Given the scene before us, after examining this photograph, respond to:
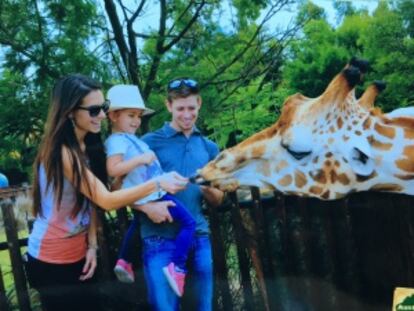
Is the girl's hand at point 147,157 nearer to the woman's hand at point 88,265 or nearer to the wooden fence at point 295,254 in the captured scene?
the woman's hand at point 88,265

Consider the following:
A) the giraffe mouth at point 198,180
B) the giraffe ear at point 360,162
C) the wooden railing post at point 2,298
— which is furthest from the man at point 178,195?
the wooden railing post at point 2,298

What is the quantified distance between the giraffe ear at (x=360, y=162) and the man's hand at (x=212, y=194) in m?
0.59

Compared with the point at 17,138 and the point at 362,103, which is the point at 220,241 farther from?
the point at 17,138

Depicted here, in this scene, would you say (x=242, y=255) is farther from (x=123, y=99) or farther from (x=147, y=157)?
(x=123, y=99)

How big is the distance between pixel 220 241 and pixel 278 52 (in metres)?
1.47

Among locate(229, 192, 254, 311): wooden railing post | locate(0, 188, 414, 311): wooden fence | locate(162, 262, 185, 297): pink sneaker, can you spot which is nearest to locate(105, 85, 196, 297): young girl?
locate(162, 262, 185, 297): pink sneaker

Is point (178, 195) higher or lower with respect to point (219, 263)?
higher

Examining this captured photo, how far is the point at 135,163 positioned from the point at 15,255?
93cm

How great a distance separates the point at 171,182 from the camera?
209 centimetres

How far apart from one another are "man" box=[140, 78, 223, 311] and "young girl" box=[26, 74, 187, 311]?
22cm

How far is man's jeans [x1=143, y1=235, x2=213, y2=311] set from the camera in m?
2.26

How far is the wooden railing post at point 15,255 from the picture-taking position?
100 inches

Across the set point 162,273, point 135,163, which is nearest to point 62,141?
point 135,163

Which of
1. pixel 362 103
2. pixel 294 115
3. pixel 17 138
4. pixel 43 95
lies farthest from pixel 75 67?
pixel 362 103
